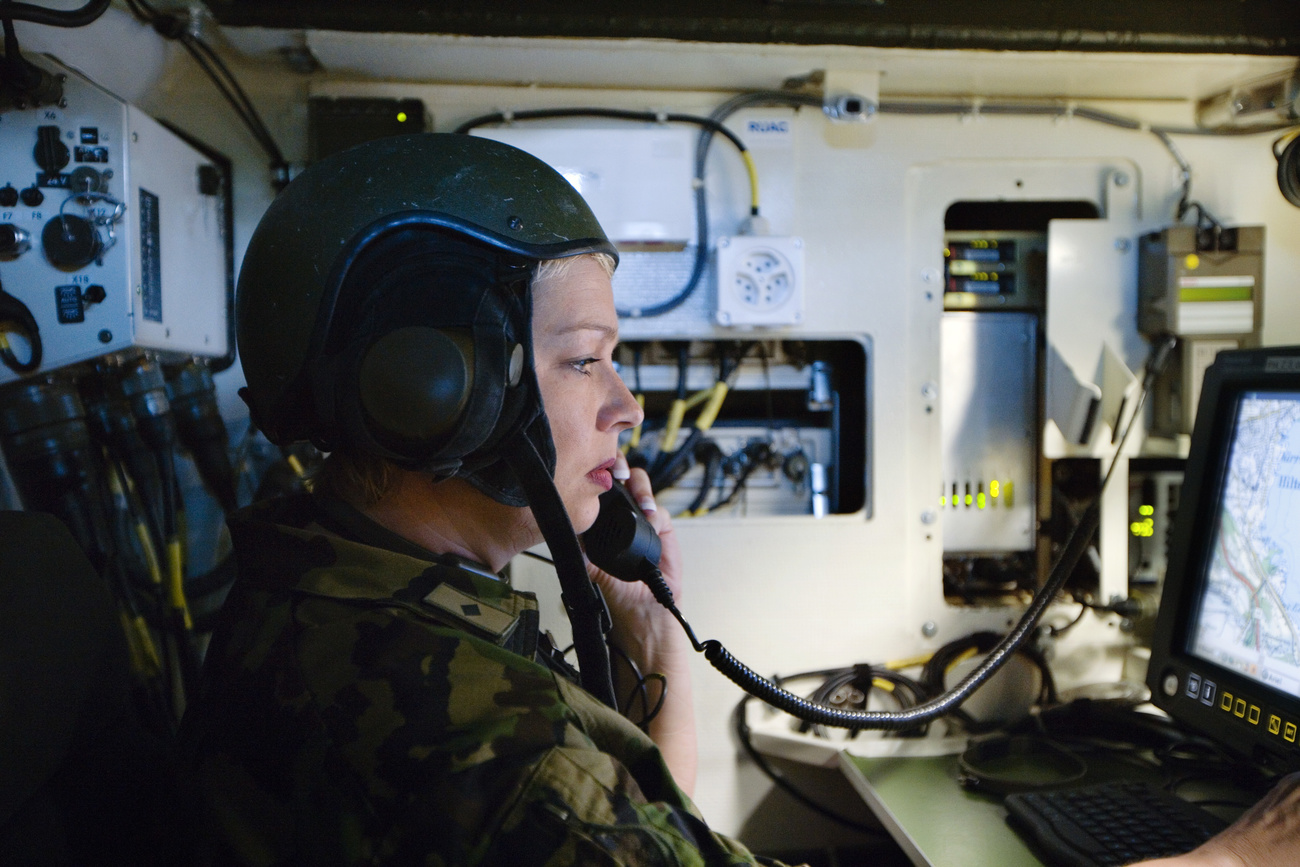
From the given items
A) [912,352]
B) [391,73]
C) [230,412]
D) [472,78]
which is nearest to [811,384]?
[912,352]

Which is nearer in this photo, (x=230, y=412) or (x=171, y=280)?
(x=171, y=280)

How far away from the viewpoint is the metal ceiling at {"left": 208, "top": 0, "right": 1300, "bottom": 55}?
1.30 metres

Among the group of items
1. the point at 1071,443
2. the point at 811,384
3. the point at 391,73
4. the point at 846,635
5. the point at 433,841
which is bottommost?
the point at 846,635

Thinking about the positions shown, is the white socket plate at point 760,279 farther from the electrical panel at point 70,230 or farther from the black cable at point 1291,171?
the electrical panel at point 70,230

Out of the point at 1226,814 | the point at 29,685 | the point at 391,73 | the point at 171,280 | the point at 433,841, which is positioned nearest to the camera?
the point at 433,841

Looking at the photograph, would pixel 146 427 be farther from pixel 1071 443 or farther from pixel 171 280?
pixel 1071 443

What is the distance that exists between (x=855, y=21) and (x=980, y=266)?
0.62 metres

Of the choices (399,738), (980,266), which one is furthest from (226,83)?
(980,266)

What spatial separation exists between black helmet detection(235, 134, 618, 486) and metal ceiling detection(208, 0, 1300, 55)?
0.54 meters

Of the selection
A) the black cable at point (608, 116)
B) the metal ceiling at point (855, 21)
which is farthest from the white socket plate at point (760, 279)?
the metal ceiling at point (855, 21)

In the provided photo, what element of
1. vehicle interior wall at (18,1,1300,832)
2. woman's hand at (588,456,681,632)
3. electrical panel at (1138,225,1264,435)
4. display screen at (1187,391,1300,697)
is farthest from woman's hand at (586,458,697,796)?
electrical panel at (1138,225,1264,435)

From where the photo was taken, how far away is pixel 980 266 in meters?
1.74

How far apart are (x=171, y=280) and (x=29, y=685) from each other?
2.55 feet

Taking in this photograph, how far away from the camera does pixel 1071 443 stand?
1628 mm
